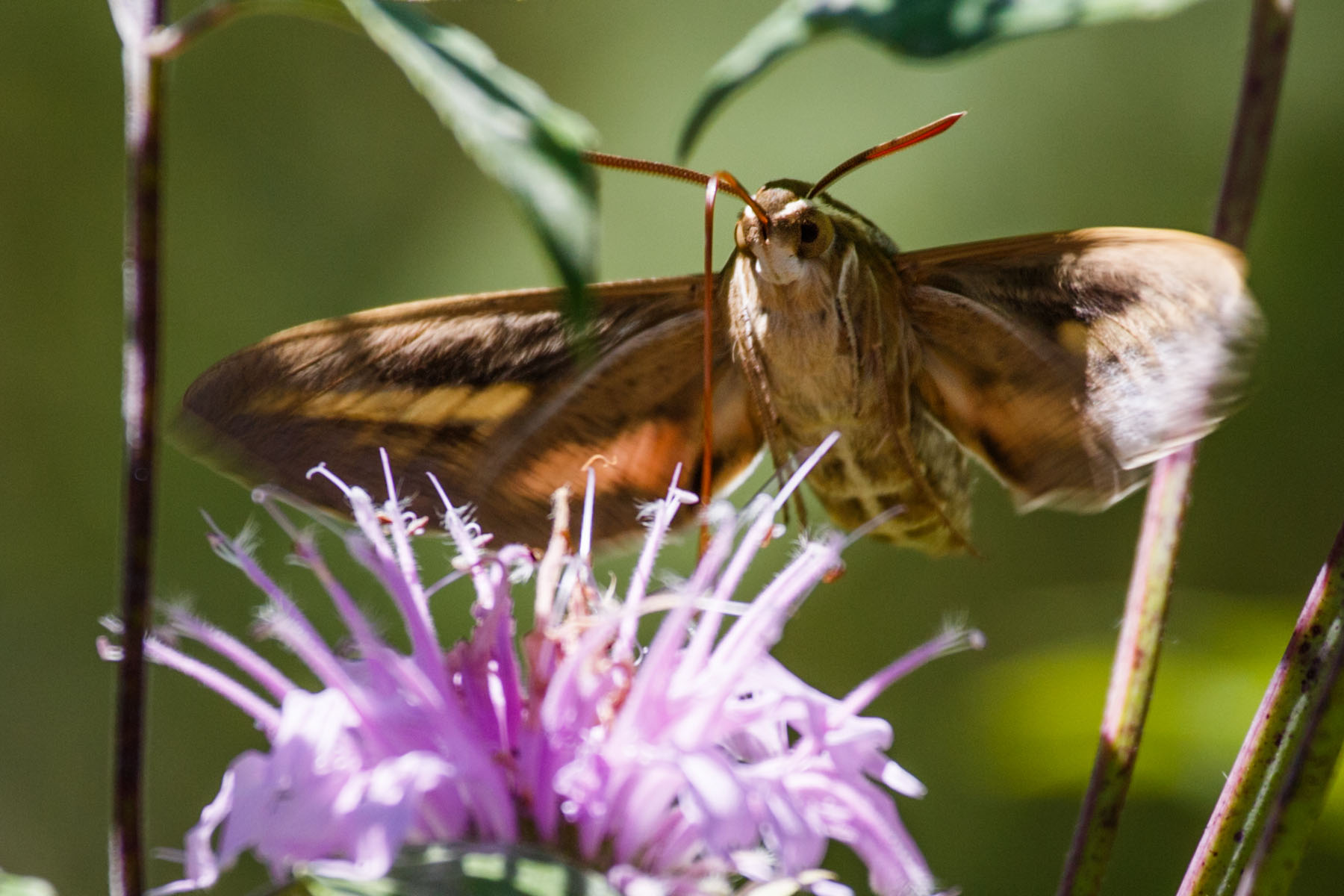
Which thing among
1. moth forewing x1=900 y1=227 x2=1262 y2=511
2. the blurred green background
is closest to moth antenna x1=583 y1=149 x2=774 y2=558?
moth forewing x1=900 y1=227 x2=1262 y2=511

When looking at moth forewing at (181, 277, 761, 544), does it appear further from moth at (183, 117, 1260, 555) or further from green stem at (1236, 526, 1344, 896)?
green stem at (1236, 526, 1344, 896)

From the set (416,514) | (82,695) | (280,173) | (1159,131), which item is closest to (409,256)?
(280,173)

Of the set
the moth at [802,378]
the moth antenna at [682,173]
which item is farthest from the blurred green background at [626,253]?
the moth antenna at [682,173]

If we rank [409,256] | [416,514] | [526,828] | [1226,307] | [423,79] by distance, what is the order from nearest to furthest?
[423,79], [526,828], [1226,307], [416,514], [409,256]

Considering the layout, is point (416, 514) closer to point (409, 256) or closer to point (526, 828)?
point (526, 828)

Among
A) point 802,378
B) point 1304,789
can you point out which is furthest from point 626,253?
point 1304,789

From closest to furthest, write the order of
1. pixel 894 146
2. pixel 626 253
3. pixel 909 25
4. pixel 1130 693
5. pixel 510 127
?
pixel 510 127, pixel 909 25, pixel 1130 693, pixel 894 146, pixel 626 253

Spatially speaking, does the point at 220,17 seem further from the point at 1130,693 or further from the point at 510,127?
the point at 1130,693
